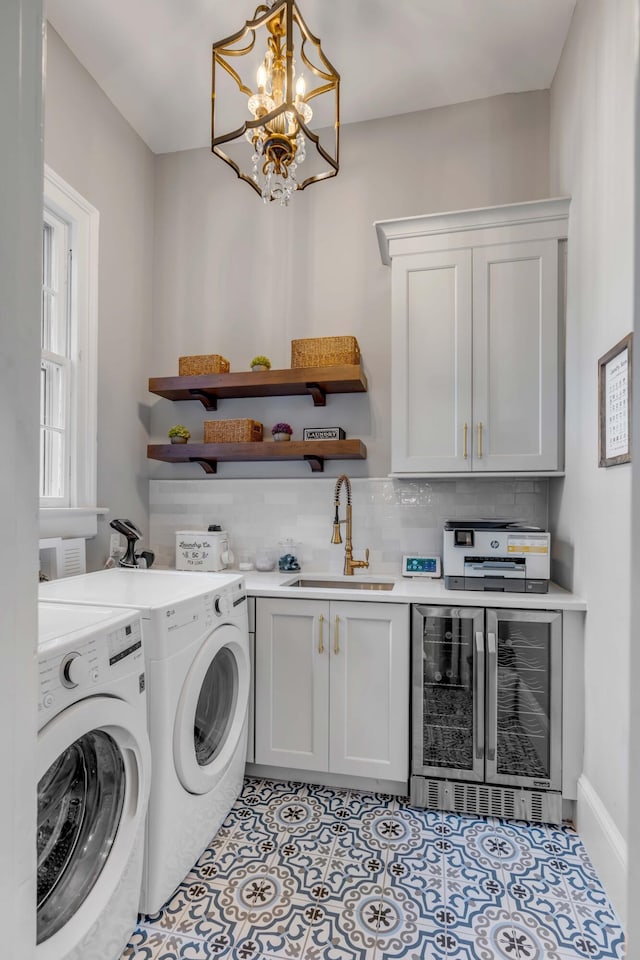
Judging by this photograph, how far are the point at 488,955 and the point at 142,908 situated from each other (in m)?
1.02

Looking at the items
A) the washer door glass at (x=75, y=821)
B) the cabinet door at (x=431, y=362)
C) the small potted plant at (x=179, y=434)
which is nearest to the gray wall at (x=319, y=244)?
the small potted plant at (x=179, y=434)

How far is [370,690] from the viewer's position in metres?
2.24

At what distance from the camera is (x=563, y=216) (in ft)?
7.66

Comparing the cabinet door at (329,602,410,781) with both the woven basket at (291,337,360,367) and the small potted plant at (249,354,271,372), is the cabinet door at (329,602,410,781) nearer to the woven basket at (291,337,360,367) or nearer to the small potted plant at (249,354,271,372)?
the woven basket at (291,337,360,367)

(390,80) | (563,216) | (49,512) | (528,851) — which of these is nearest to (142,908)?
(528,851)

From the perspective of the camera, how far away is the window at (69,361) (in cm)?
250

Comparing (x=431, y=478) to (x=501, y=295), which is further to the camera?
(x=431, y=478)

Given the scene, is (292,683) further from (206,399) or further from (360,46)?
(360,46)

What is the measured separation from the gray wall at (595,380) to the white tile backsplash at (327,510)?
0.38 metres

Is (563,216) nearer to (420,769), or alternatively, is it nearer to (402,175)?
(402,175)

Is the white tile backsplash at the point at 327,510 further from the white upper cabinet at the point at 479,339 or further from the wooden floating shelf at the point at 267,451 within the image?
the white upper cabinet at the point at 479,339

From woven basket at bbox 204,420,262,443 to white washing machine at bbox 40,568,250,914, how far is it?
2.91 ft

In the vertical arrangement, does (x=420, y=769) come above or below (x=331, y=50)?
below

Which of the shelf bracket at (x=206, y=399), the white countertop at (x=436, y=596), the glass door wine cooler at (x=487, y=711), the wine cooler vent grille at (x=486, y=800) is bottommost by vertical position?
the wine cooler vent grille at (x=486, y=800)
